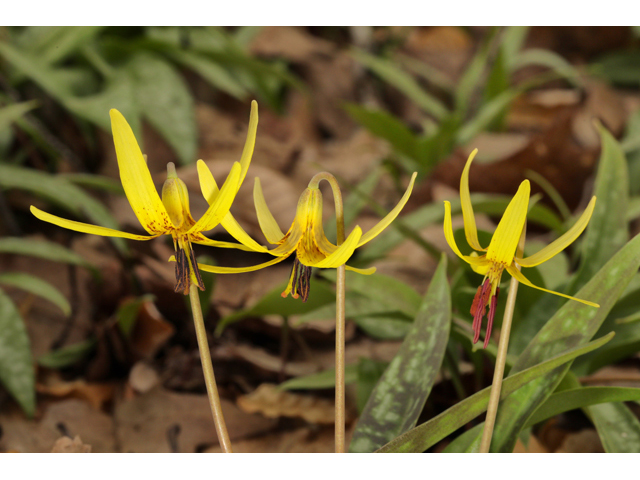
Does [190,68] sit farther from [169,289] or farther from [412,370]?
[412,370]

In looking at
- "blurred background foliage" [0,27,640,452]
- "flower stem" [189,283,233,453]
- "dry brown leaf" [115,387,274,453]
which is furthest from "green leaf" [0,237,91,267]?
"flower stem" [189,283,233,453]

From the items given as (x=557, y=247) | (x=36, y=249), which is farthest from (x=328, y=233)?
(x=557, y=247)

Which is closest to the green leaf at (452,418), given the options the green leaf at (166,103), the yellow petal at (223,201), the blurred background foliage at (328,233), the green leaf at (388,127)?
the blurred background foliage at (328,233)

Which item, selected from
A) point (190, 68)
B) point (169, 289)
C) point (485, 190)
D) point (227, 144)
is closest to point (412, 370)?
point (169, 289)

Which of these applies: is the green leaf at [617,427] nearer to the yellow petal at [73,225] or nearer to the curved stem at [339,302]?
the curved stem at [339,302]

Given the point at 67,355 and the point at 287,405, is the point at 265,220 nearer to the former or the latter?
the point at 287,405

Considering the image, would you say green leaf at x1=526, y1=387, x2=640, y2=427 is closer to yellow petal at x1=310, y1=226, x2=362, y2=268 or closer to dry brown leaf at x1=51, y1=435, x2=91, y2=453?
yellow petal at x1=310, y1=226, x2=362, y2=268
